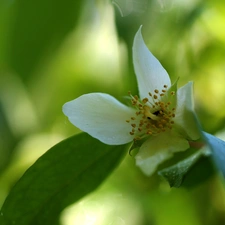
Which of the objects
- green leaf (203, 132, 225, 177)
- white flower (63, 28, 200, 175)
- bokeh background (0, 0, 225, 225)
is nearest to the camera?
green leaf (203, 132, 225, 177)

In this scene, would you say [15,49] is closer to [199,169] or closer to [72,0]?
[72,0]

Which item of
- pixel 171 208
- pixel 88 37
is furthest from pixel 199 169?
pixel 88 37

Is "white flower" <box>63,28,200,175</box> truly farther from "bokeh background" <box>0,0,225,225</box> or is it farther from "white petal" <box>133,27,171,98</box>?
"bokeh background" <box>0,0,225,225</box>

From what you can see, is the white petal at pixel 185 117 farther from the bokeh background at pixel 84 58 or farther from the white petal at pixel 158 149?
the bokeh background at pixel 84 58

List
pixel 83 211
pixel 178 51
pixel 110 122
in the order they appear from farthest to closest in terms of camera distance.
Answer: pixel 178 51
pixel 83 211
pixel 110 122

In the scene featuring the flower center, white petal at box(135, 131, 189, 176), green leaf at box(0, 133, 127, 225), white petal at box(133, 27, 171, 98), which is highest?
white petal at box(133, 27, 171, 98)

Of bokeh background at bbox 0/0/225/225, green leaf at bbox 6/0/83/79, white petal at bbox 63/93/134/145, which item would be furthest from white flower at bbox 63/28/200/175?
green leaf at bbox 6/0/83/79

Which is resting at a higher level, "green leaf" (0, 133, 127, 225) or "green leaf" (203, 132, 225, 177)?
"green leaf" (203, 132, 225, 177)
